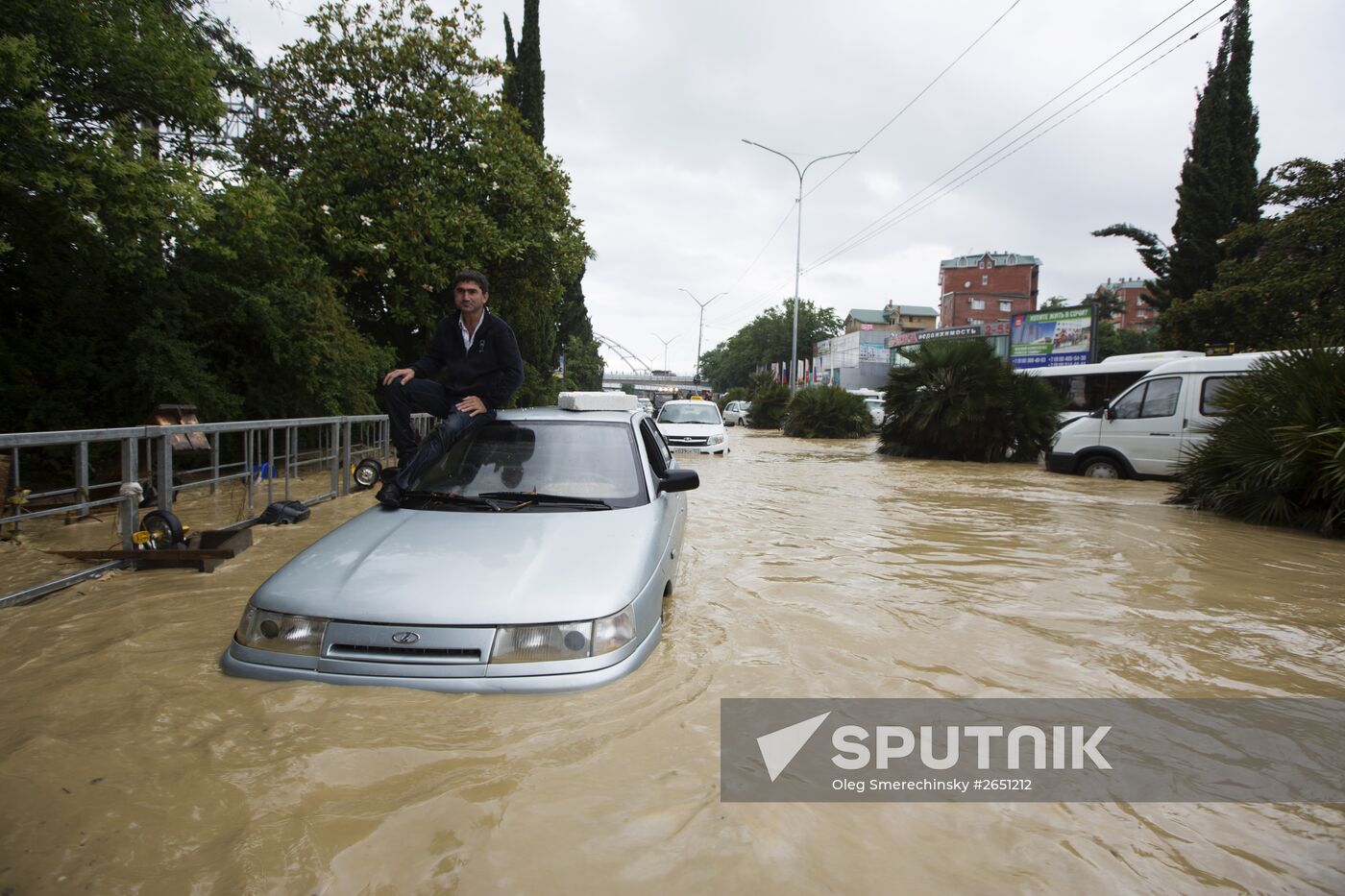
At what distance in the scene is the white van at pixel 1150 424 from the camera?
39.5 ft

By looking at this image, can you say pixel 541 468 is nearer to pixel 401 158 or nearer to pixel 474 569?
pixel 474 569

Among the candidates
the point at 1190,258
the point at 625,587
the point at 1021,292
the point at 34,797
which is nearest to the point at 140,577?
the point at 34,797

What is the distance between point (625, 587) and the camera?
10.1 ft

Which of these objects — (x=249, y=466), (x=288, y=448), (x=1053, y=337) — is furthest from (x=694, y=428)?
(x=1053, y=337)

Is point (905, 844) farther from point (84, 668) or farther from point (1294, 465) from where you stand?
point (1294, 465)

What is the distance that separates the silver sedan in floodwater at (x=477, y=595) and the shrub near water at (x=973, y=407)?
51.3ft

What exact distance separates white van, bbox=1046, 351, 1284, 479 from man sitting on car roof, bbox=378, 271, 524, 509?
35.9ft

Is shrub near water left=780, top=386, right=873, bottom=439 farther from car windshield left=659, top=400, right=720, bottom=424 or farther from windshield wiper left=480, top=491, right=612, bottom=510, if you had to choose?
windshield wiper left=480, top=491, right=612, bottom=510

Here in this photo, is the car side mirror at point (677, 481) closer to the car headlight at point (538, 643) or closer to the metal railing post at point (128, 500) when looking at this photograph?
the car headlight at point (538, 643)

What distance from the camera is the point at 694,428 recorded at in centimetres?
1788

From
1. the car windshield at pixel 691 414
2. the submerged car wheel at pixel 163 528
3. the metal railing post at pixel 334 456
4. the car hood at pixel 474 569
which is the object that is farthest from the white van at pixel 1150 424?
the submerged car wheel at pixel 163 528

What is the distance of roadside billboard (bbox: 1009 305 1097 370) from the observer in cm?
3816

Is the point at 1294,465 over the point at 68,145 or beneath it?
beneath

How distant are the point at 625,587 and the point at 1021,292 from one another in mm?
82994
